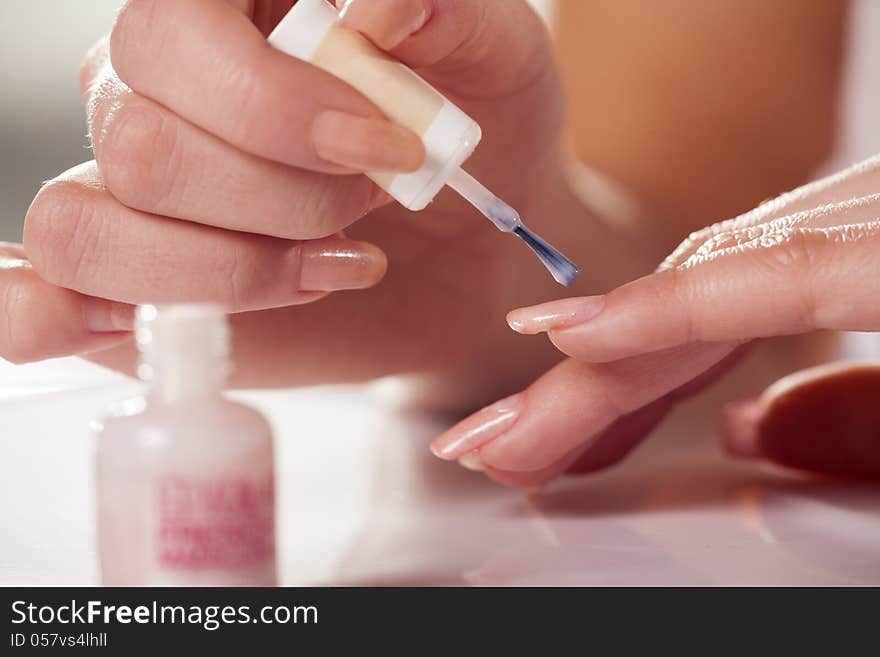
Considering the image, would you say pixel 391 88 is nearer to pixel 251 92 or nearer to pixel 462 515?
pixel 251 92

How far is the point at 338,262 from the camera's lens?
0.54 meters

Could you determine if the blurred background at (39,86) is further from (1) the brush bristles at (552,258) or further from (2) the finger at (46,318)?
(1) the brush bristles at (552,258)

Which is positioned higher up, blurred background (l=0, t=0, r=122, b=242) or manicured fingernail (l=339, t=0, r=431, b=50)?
blurred background (l=0, t=0, r=122, b=242)

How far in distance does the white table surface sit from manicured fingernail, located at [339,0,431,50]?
0.27m

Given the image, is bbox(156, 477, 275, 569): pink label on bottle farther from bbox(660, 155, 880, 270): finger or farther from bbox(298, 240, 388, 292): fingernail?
bbox(660, 155, 880, 270): finger

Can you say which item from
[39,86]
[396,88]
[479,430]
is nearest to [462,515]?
[479,430]

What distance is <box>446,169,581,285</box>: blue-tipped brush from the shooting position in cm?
46

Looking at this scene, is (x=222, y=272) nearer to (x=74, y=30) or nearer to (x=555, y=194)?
(x=74, y=30)

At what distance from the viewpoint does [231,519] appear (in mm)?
457

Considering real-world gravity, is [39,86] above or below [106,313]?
above

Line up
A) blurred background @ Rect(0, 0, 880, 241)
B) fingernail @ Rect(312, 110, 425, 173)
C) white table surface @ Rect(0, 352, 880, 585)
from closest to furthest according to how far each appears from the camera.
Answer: fingernail @ Rect(312, 110, 425, 173) → white table surface @ Rect(0, 352, 880, 585) → blurred background @ Rect(0, 0, 880, 241)

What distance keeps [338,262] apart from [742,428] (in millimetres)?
367

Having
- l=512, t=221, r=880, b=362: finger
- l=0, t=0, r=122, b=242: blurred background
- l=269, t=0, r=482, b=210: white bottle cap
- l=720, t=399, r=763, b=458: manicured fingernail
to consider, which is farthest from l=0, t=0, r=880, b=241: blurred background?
l=720, t=399, r=763, b=458: manicured fingernail
